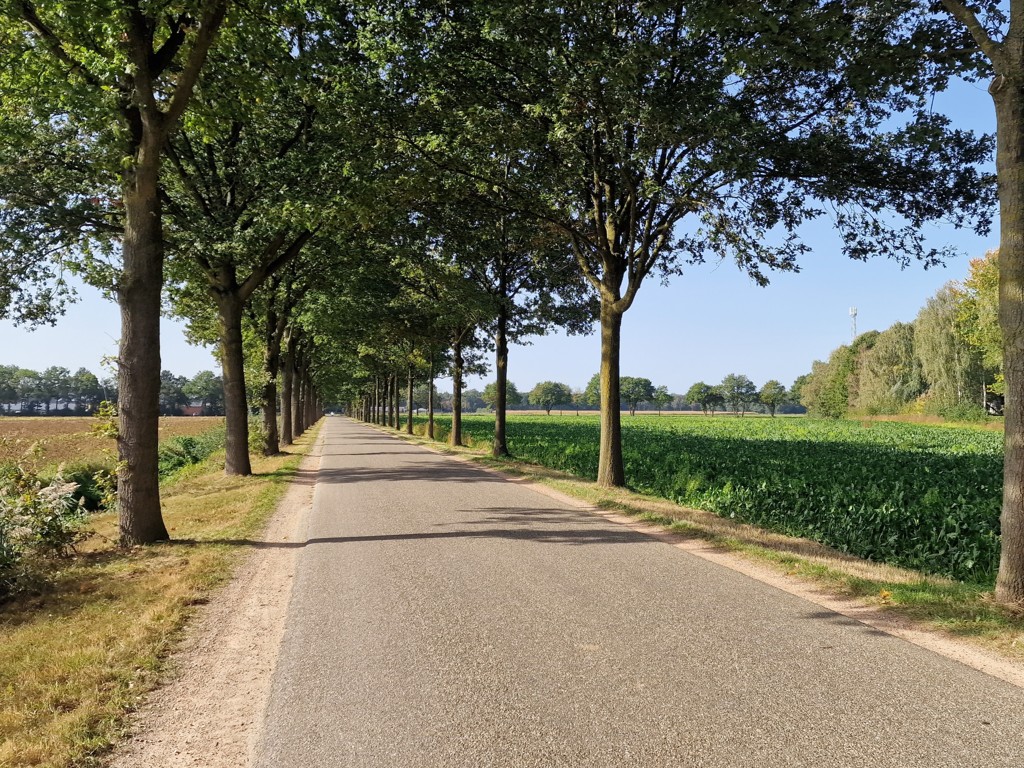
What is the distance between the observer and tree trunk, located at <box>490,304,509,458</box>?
76.1ft

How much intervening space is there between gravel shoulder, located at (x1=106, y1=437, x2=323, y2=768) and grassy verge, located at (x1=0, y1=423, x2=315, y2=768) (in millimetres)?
150

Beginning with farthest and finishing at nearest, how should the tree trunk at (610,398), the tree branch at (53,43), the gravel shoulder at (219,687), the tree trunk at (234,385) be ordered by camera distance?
the tree trunk at (234,385)
the tree trunk at (610,398)
the tree branch at (53,43)
the gravel shoulder at (219,687)

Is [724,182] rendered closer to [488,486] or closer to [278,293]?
[488,486]

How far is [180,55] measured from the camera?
9.23 meters

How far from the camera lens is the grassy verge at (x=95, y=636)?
3479 mm

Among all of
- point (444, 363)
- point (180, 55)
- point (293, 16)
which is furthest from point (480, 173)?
point (444, 363)

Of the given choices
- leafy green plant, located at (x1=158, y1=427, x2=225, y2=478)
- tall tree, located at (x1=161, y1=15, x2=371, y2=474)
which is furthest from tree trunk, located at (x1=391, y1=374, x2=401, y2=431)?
tall tree, located at (x1=161, y1=15, x2=371, y2=474)

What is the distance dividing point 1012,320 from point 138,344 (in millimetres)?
9828

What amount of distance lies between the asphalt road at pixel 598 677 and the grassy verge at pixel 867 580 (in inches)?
27.0

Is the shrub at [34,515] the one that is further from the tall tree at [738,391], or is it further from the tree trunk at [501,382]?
the tall tree at [738,391]

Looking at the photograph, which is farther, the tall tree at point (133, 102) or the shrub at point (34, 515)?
the tall tree at point (133, 102)

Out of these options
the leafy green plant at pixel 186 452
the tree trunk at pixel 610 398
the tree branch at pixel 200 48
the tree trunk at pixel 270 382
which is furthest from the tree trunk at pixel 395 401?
the tree branch at pixel 200 48

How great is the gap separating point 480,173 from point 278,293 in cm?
1173

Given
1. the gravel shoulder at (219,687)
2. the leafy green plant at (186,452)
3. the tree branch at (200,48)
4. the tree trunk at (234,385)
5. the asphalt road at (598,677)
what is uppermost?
the tree branch at (200,48)
